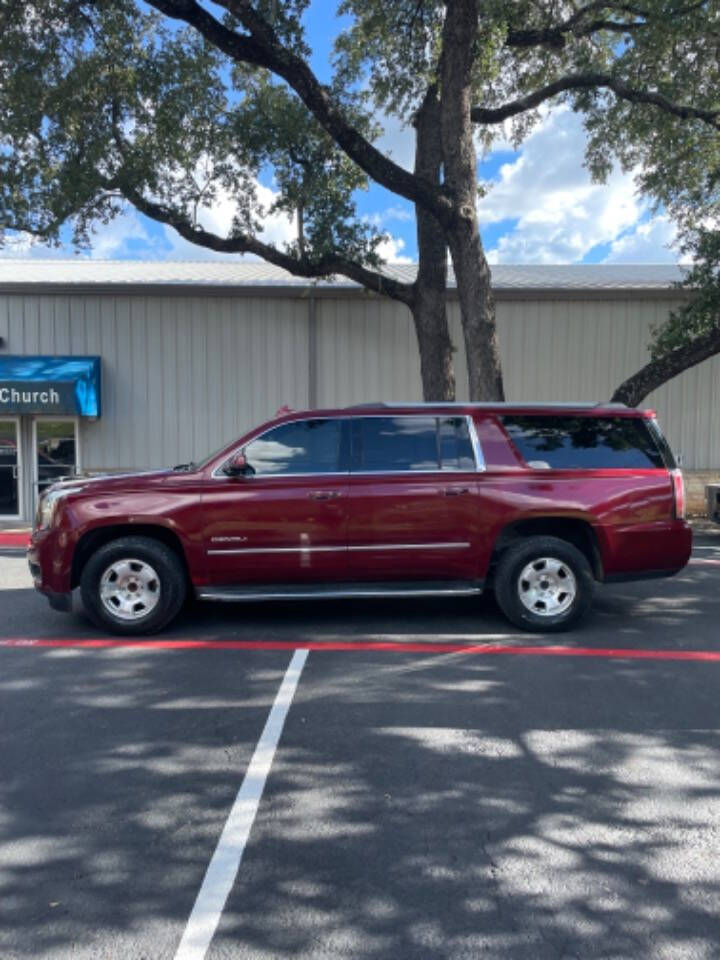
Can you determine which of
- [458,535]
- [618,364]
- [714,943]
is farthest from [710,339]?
[714,943]

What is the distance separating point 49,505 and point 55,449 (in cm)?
918

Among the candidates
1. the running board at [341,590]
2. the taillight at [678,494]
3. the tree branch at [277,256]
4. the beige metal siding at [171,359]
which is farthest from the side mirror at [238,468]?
the beige metal siding at [171,359]

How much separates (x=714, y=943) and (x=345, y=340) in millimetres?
13183

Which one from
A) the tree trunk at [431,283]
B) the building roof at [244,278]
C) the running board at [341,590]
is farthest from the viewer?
the building roof at [244,278]

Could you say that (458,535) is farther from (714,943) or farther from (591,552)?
(714,943)

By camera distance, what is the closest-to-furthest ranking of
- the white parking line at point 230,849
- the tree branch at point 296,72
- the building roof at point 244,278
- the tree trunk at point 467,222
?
the white parking line at point 230,849
the tree branch at point 296,72
the tree trunk at point 467,222
the building roof at point 244,278

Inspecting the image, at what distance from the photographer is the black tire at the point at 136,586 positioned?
19.7 feet

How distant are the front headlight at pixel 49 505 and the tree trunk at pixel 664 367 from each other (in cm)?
945

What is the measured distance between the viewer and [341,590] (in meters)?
6.16

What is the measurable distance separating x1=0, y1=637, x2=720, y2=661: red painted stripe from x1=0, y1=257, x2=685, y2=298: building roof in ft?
31.3

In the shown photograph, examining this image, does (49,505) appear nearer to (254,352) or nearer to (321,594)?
(321,594)

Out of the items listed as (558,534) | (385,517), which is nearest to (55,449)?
(385,517)

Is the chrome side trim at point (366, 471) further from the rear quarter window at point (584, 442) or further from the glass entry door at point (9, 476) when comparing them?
the glass entry door at point (9, 476)

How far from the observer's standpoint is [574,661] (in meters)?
5.47
